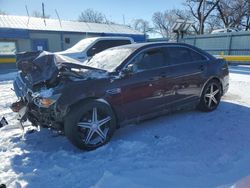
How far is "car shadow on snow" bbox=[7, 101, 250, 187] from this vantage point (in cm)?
319


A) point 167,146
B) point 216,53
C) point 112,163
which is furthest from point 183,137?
point 216,53

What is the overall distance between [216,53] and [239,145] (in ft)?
60.8

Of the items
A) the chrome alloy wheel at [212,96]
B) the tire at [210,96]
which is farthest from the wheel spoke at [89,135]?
the chrome alloy wheel at [212,96]

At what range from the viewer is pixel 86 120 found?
13.0 feet

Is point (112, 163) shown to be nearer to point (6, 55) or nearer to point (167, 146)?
point (167, 146)

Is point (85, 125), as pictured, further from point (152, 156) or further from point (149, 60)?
point (149, 60)

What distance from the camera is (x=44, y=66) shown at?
13.6 ft

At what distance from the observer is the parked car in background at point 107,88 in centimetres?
383

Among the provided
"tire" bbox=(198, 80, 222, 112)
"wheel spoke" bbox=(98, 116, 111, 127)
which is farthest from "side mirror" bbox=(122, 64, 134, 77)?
"tire" bbox=(198, 80, 222, 112)

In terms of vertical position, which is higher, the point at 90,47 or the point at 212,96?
the point at 90,47

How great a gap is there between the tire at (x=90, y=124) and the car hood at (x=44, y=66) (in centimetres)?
61

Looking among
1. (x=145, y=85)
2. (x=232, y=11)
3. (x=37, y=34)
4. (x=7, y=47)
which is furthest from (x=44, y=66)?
(x=232, y=11)

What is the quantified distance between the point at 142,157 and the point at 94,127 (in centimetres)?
89

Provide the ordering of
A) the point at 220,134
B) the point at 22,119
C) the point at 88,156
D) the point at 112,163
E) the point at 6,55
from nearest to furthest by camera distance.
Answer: the point at 112,163
the point at 88,156
the point at 22,119
the point at 220,134
the point at 6,55
